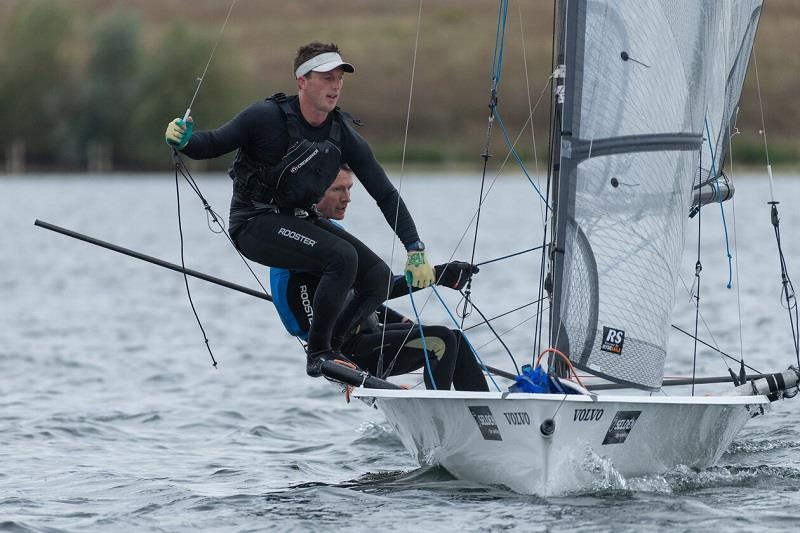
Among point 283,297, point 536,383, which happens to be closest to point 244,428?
point 283,297

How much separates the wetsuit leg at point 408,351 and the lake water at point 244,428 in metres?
0.59

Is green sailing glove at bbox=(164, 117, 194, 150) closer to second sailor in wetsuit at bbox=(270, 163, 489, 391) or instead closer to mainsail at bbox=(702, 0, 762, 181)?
second sailor in wetsuit at bbox=(270, 163, 489, 391)

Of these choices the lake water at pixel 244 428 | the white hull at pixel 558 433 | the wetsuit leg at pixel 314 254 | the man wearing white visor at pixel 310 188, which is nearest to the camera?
the white hull at pixel 558 433

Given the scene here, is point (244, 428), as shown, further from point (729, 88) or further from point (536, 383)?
point (729, 88)

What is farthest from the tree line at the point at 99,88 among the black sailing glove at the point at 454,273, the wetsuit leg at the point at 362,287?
the wetsuit leg at the point at 362,287

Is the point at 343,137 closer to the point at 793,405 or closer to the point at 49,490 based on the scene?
the point at 49,490

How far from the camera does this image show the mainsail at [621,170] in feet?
26.1

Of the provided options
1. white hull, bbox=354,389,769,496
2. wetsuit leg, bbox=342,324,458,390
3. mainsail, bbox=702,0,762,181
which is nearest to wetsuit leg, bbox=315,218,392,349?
wetsuit leg, bbox=342,324,458,390

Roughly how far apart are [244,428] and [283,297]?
9.77ft

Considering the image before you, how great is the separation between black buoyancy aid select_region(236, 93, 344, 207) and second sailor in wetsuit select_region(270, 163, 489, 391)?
1.62 feet

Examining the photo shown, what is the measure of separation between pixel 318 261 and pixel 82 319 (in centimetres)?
1201

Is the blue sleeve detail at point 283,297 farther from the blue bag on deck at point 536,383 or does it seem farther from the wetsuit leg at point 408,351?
the blue bag on deck at point 536,383

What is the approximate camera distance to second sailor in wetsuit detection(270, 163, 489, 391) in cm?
845

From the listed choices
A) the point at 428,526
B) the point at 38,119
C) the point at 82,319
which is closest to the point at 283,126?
the point at 428,526
